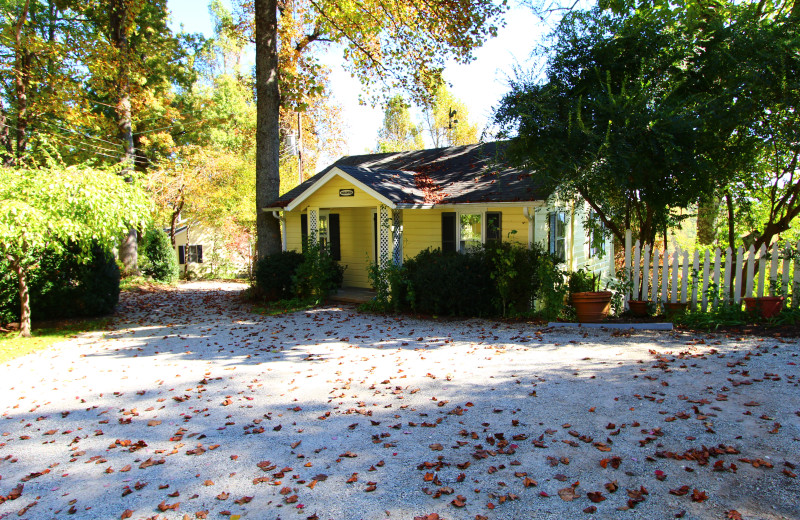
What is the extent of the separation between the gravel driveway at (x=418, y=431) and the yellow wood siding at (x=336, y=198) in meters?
5.80

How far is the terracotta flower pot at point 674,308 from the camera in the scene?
9.73 m

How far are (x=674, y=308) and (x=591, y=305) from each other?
5.10 ft

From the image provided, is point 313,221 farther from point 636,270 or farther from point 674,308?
point 674,308

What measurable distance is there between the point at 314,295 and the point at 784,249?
10.9m

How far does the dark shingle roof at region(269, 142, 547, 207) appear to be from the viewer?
39.7ft

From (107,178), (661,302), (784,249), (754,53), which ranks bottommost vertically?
(661,302)

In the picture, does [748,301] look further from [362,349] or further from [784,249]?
[362,349]

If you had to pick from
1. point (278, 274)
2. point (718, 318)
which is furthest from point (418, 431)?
point (278, 274)

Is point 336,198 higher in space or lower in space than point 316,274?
higher

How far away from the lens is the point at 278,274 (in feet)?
50.4

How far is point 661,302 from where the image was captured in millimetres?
10039

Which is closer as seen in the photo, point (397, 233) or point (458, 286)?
point (458, 286)

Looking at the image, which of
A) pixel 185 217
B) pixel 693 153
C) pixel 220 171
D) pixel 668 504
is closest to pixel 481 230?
pixel 693 153

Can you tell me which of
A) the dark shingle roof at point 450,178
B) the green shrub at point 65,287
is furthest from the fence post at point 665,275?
the green shrub at point 65,287
